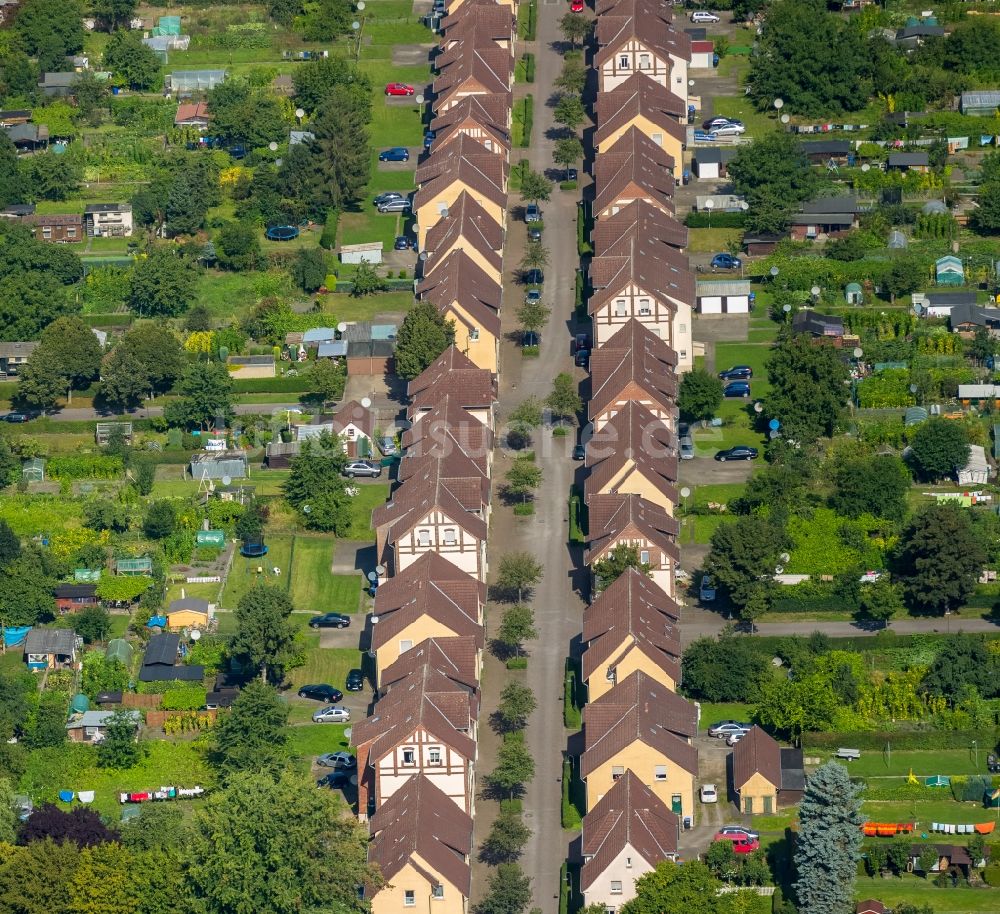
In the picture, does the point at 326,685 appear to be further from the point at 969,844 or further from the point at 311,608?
the point at 969,844

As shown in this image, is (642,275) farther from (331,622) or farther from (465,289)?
(331,622)

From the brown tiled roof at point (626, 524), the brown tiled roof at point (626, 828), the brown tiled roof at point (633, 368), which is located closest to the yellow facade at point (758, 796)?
the brown tiled roof at point (626, 828)

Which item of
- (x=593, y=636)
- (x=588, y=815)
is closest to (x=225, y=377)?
(x=593, y=636)

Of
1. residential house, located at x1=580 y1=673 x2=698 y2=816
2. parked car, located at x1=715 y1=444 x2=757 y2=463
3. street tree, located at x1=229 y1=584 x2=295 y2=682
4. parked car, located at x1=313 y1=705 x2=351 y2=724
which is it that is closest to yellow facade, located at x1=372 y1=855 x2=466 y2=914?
residential house, located at x1=580 y1=673 x2=698 y2=816

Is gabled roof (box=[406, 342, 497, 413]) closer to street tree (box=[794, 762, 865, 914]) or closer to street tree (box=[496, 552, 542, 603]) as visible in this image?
street tree (box=[496, 552, 542, 603])

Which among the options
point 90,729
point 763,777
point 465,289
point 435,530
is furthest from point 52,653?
point 763,777
